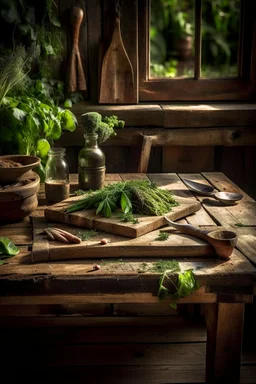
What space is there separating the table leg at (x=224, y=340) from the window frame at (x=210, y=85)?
1.83 metres

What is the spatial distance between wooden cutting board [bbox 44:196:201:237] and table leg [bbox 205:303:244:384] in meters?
0.36

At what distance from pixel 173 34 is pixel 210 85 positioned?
490 centimetres

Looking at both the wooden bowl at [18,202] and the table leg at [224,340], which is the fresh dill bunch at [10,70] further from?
the table leg at [224,340]

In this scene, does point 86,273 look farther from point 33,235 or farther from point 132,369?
point 132,369

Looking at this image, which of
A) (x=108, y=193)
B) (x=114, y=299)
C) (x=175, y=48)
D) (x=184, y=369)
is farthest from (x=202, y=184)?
(x=175, y=48)

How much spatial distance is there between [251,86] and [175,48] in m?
4.88

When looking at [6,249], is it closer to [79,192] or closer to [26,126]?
[79,192]

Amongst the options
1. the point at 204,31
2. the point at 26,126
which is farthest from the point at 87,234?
the point at 204,31

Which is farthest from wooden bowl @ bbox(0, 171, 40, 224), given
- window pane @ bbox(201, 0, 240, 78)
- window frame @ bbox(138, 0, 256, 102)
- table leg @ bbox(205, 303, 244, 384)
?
window pane @ bbox(201, 0, 240, 78)

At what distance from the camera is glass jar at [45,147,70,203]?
244cm

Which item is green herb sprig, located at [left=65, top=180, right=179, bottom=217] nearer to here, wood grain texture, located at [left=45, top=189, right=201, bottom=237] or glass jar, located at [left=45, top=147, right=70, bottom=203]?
wood grain texture, located at [left=45, top=189, right=201, bottom=237]

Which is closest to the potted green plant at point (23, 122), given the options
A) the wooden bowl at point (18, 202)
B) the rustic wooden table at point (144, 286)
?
the wooden bowl at point (18, 202)

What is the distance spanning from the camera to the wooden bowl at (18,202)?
2.16m

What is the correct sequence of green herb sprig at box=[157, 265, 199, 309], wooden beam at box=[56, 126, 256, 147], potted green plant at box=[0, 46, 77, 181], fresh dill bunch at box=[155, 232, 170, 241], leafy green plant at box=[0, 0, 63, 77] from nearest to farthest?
green herb sprig at box=[157, 265, 199, 309] < fresh dill bunch at box=[155, 232, 170, 241] < potted green plant at box=[0, 46, 77, 181] < leafy green plant at box=[0, 0, 63, 77] < wooden beam at box=[56, 126, 256, 147]
